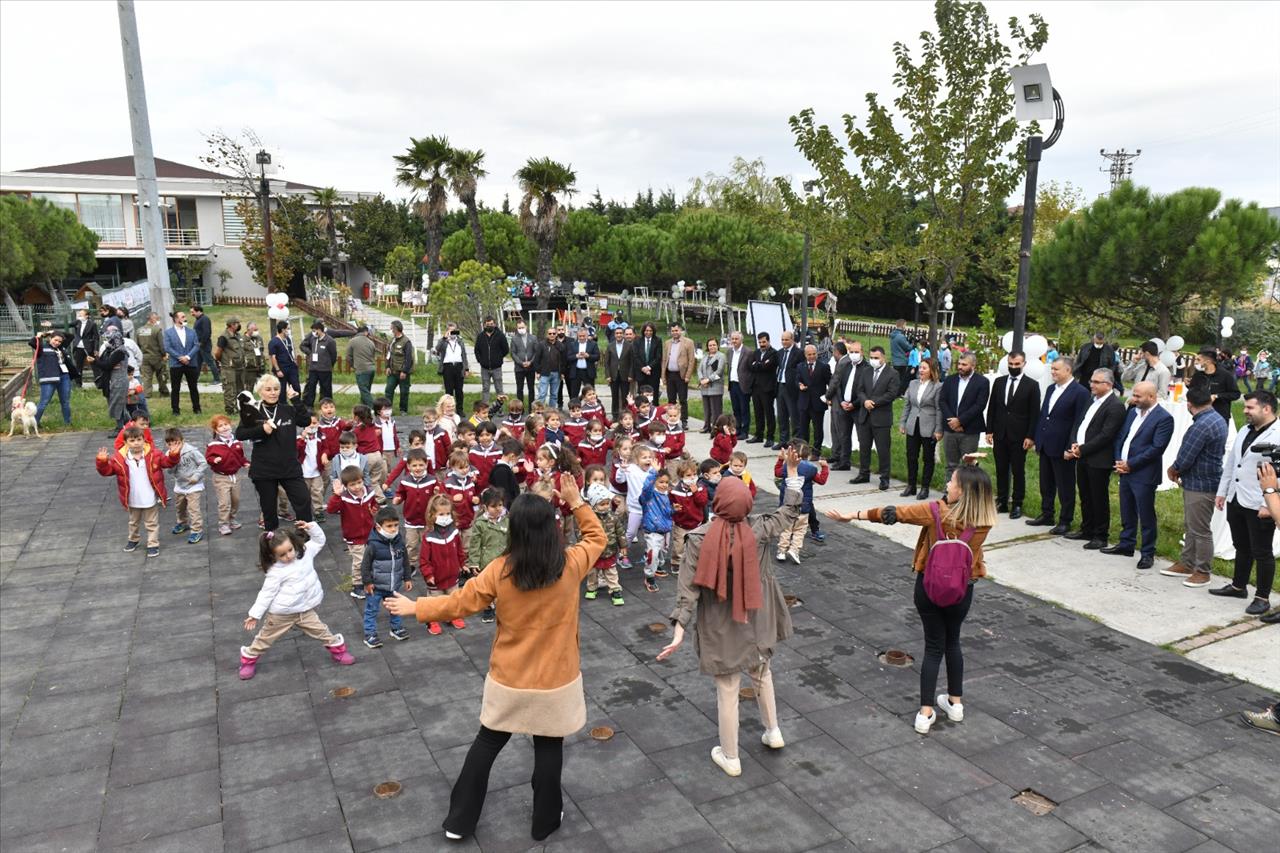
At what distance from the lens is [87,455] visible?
12.8 m

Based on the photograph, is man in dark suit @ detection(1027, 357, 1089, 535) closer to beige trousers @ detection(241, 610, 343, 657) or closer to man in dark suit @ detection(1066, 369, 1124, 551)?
man in dark suit @ detection(1066, 369, 1124, 551)

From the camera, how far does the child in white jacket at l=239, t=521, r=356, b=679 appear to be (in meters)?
5.91

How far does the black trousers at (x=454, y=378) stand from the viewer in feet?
50.0

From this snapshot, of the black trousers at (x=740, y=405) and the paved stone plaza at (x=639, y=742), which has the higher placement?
the black trousers at (x=740, y=405)

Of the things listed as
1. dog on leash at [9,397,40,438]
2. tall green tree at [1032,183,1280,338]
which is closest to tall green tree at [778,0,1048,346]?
tall green tree at [1032,183,1280,338]

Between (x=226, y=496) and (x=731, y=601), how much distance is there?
6.82 meters

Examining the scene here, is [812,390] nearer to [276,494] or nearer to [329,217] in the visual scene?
[276,494]

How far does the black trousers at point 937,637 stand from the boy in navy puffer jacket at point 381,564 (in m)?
3.84

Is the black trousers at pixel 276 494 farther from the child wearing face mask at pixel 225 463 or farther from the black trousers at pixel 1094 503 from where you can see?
the black trousers at pixel 1094 503

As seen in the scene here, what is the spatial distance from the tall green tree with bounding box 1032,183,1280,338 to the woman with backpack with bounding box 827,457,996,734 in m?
18.0

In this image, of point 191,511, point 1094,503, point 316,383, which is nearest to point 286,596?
point 191,511

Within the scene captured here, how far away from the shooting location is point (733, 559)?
441 centimetres

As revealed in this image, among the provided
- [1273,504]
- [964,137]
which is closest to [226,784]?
[1273,504]


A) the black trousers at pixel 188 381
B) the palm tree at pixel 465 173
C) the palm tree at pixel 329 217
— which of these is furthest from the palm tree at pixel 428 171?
the black trousers at pixel 188 381
